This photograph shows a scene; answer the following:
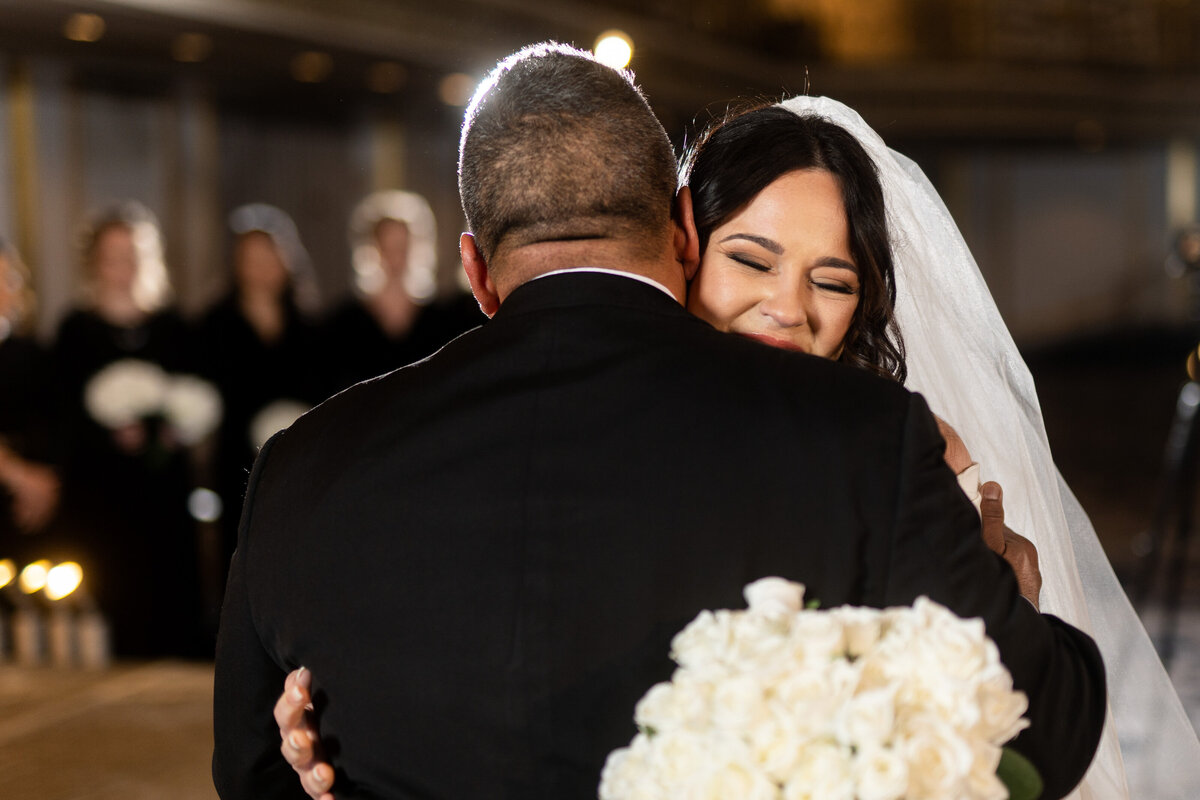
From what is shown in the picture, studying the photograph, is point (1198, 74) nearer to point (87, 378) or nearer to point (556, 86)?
point (87, 378)

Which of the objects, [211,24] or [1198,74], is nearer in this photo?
[211,24]

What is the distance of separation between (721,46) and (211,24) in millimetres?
6568

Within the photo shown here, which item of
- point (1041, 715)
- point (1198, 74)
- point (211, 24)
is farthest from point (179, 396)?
point (1198, 74)

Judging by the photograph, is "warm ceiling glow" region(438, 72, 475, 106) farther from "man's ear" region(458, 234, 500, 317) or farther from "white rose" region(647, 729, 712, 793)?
"white rose" region(647, 729, 712, 793)

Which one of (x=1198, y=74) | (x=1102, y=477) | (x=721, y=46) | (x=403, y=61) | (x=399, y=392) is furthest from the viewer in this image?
(x=1198, y=74)

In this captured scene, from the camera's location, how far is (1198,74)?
55.8ft

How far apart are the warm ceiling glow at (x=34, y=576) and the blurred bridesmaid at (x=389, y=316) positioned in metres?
1.41

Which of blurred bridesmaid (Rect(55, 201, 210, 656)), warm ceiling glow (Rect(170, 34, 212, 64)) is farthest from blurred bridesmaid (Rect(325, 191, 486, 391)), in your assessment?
warm ceiling glow (Rect(170, 34, 212, 64))

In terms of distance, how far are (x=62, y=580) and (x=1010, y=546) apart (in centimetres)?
427

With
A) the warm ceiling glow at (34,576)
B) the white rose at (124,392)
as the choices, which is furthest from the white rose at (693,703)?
the warm ceiling glow at (34,576)

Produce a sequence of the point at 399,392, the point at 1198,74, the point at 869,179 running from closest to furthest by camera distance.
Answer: the point at 399,392
the point at 869,179
the point at 1198,74

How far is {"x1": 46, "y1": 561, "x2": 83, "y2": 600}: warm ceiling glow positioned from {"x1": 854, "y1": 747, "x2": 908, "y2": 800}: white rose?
14.9ft

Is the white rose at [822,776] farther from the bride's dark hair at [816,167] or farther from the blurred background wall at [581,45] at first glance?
the blurred background wall at [581,45]

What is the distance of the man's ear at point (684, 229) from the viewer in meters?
1.44
